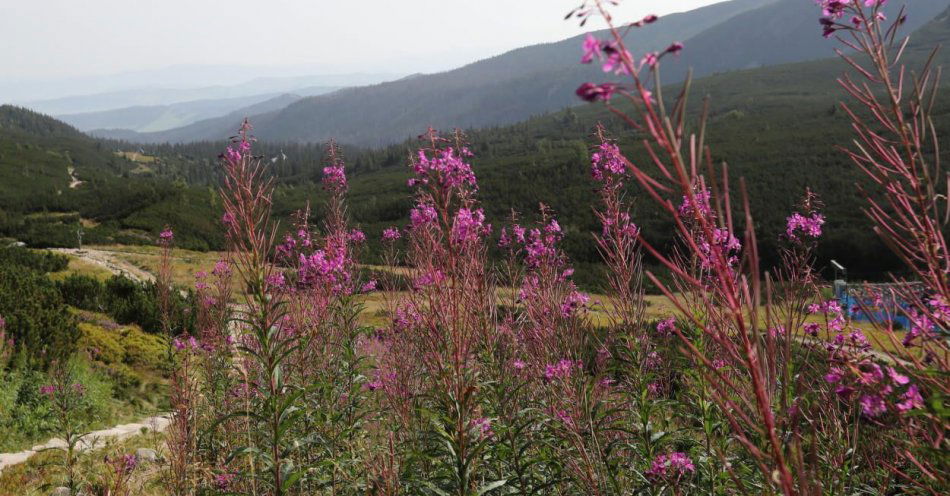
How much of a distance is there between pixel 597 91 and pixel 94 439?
7.23 m

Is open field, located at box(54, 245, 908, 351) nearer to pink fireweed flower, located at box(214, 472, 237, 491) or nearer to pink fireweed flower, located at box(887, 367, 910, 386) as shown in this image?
pink fireweed flower, located at box(214, 472, 237, 491)

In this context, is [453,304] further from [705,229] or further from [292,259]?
[292,259]

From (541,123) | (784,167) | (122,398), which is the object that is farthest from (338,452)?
(541,123)

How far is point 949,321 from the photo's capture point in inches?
63.9

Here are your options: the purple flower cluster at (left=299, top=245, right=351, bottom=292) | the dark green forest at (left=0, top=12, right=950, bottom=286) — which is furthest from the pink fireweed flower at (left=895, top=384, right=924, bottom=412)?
the dark green forest at (left=0, top=12, right=950, bottom=286)

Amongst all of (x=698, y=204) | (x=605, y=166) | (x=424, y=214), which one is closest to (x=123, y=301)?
(x=424, y=214)

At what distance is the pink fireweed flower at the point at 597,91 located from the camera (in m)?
0.97

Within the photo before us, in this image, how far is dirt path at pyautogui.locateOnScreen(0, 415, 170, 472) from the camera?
7.17 meters

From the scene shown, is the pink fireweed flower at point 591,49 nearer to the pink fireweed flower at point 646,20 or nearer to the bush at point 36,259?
the pink fireweed flower at point 646,20

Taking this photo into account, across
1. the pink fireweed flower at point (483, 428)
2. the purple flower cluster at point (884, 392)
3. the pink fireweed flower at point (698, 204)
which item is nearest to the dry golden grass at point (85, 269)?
the pink fireweed flower at point (483, 428)

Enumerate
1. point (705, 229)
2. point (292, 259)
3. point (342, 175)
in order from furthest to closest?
point (342, 175)
point (292, 259)
point (705, 229)

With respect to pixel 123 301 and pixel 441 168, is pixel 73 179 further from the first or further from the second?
pixel 441 168

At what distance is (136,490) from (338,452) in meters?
2.43

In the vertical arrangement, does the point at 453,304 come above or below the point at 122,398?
above
